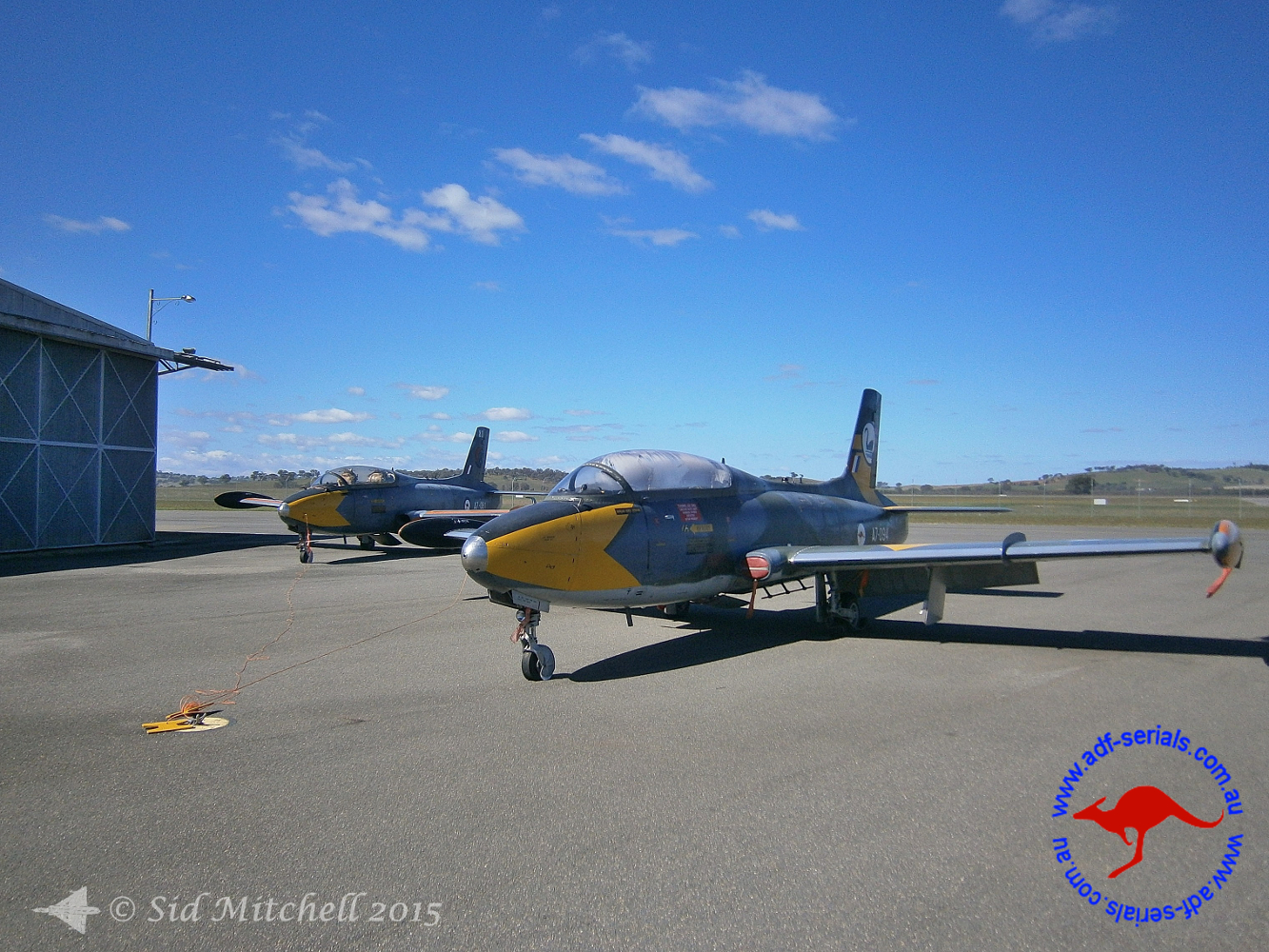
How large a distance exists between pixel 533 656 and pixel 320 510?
16.2m

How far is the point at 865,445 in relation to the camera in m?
16.4

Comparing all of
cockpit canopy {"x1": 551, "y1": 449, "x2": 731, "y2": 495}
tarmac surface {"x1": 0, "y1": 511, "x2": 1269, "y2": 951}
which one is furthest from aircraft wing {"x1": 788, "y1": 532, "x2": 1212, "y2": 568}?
cockpit canopy {"x1": 551, "y1": 449, "x2": 731, "y2": 495}

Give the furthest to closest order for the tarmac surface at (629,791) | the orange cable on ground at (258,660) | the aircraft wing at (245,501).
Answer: the aircraft wing at (245,501) → the orange cable on ground at (258,660) → the tarmac surface at (629,791)

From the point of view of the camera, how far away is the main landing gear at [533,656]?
7684mm

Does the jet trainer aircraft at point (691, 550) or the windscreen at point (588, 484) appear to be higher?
the windscreen at point (588, 484)

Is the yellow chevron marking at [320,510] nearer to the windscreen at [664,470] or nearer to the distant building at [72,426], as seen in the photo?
the distant building at [72,426]

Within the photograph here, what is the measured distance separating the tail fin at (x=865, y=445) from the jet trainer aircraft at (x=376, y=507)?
999 centimetres

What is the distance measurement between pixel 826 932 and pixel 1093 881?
1493mm

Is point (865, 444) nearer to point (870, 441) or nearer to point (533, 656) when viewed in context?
point (870, 441)

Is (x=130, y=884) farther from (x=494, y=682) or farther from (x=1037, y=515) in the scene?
(x=1037, y=515)

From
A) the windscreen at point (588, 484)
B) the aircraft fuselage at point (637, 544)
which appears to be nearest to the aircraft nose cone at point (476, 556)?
the aircraft fuselage at point (637, 544)

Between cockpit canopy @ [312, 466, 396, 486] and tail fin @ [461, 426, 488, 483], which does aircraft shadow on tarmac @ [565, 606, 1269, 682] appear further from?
tail fin @ [461, 426, 488, 483]

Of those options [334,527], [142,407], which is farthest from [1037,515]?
[142,407]

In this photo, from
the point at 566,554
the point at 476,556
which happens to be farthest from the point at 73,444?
the point at 566,554
